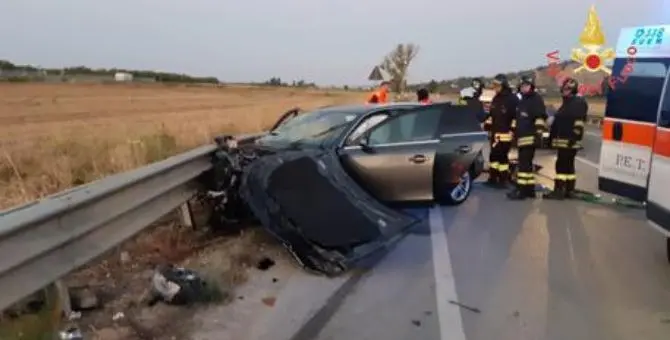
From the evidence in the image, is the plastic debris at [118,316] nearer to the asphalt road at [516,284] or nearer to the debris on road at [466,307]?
the asphalt road at [516,284]

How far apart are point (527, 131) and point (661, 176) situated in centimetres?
472

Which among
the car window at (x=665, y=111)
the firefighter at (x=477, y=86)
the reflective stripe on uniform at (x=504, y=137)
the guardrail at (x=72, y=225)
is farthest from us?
the firefighter at (x=477, y=86)

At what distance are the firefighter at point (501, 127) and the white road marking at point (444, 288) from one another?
3.63 meters

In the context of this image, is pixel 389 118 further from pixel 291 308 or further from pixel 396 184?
pixel 291 308

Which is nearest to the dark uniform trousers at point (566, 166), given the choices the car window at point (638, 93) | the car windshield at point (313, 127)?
the car window at point (638, 93)

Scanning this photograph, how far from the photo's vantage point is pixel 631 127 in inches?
305

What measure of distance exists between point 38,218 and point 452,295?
10.1 feet

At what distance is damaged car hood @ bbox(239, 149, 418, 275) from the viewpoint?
6223 mm

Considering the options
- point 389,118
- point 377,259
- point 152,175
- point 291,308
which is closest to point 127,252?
point 152,175

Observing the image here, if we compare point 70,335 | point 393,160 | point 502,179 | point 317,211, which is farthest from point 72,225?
point 502,179

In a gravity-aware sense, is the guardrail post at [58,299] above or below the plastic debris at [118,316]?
above

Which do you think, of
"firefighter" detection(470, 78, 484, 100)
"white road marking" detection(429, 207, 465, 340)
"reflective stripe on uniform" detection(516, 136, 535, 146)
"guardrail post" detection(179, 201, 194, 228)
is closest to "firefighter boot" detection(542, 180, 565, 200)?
"reflective stripe on uniform" detection(516, 136, 535, 146)

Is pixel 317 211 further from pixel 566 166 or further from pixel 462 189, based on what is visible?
pixel 566 166

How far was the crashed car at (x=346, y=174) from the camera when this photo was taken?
6336 mm
